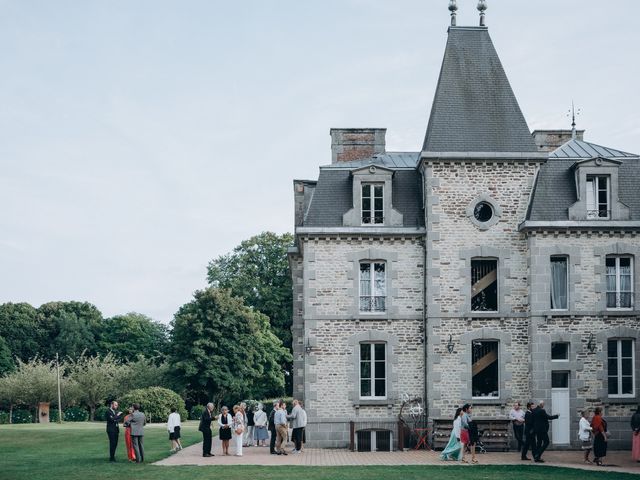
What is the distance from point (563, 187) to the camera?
2922 cm

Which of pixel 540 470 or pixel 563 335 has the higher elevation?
pixel 563 335

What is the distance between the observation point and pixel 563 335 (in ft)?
92.9

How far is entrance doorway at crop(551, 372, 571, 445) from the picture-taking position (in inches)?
1106

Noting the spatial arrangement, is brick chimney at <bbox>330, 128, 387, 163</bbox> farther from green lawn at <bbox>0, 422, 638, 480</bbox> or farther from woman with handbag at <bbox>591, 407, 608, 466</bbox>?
woman with handbag at <bbox>591, 407, 608, 466</bbox>

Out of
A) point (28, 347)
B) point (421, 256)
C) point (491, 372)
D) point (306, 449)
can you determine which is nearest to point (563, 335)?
point (491, 372)

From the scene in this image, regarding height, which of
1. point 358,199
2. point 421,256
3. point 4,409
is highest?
point 358,199

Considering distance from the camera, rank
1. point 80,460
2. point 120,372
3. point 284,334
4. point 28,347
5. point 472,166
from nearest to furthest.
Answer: point 80,460 < point 472,166 < point 120,372 < point 284,334 < point 28,347

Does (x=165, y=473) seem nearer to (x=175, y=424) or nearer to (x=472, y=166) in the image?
(x=175, y=424)

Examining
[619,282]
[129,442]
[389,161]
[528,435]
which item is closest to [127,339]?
[389,161]

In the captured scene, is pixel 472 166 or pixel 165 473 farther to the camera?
pixel 472 166

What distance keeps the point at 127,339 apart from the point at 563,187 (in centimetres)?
6386

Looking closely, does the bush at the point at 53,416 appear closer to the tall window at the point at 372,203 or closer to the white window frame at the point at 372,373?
the white window frame at the point at 372,373

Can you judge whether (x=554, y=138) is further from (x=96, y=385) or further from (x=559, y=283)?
(x=96, y=385)

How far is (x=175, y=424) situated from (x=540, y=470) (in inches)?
445
